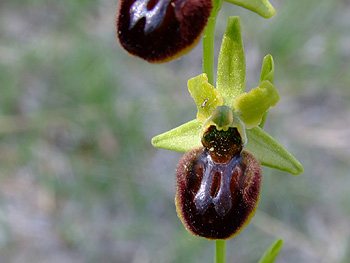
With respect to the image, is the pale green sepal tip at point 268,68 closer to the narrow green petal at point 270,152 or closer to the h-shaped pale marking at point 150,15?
the narrow green petal at point 270,152

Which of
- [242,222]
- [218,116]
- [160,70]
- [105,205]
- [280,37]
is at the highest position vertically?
[218,116]

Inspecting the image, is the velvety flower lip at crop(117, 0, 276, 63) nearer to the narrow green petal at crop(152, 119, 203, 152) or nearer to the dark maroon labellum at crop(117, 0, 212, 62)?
the dark maroon labellum at crop(117, 0, 212, 62)

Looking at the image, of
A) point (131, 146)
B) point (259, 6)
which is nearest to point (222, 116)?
point (259, 6)

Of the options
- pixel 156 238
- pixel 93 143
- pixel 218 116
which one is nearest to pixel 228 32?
pixel 218 116

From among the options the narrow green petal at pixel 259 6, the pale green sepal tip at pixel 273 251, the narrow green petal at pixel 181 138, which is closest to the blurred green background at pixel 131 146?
the pale green sepal tip at pixel 273 251

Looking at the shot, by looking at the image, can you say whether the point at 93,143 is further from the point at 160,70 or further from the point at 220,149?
the point at 220,149

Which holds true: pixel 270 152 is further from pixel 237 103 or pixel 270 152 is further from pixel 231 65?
pixel 231 65
